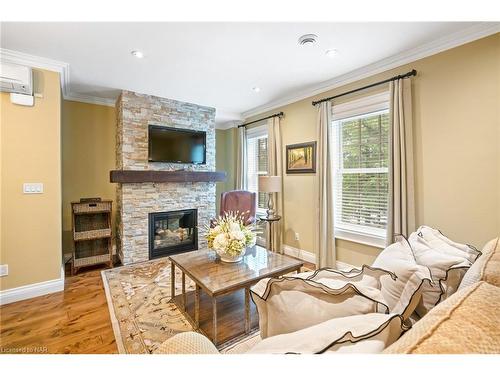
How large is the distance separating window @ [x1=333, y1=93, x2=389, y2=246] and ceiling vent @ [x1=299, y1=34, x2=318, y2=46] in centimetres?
110

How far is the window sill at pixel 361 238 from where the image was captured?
277cm

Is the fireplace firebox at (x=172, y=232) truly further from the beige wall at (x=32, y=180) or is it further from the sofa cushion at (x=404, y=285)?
the sofa cushion at (x=404, y=285)

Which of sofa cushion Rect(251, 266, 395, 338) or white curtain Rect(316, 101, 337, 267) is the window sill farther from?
sofa cushion Rect(251, 266, 395, 338)

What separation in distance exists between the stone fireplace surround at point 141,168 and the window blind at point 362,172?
2439 mm

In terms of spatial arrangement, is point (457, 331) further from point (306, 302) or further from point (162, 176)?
point (162, 176)

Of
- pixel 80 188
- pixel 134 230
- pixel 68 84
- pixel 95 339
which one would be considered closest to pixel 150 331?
pixel 95 339

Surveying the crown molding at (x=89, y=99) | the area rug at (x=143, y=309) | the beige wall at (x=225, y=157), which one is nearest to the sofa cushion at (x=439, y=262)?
the area rug at (x=143, y=309)

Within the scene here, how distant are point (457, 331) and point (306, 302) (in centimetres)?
40

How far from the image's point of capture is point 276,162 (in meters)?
4.06

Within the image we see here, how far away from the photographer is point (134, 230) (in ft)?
11.6

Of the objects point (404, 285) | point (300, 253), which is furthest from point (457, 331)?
point (300, 253)

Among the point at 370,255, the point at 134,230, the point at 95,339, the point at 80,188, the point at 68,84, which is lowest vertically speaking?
the point at 95,339

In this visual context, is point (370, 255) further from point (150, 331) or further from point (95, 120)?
point (95, 120)
